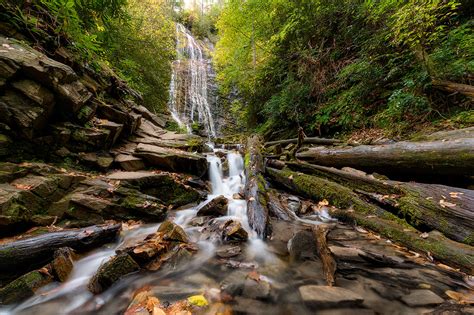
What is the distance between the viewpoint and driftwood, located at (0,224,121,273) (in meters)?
2.76

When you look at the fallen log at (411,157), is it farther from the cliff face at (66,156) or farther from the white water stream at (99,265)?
the cliff face at (66,156)

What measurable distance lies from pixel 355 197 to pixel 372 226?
33.5 inches

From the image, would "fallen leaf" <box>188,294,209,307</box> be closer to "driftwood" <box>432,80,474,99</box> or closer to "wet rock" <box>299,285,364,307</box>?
"wet rock" <box>299,285,364,307</box>

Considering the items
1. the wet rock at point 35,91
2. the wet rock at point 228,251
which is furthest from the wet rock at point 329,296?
the wet rock at point 35,91

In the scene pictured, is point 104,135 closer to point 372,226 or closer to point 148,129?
point 148,129

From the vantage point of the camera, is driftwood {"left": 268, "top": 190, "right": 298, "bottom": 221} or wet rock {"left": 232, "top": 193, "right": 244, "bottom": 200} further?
wet rock {"left": 232, "top": 193, "right": 244, "bottom": 200}

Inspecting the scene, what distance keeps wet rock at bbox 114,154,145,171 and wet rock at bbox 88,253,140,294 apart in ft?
10.8

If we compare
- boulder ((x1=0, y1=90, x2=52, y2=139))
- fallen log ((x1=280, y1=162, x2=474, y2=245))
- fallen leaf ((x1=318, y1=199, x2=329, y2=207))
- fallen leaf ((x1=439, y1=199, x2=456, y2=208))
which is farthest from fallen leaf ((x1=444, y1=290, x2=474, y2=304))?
boulder ((x1=0, y1=90, x2=52, y2=139))

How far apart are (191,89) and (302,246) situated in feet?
61.3

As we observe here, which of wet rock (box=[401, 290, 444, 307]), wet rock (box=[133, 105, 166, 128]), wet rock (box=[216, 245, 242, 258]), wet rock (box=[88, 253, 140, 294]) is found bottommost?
wet rock (box=[401, 290, 444, 307])

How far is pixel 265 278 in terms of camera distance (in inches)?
116

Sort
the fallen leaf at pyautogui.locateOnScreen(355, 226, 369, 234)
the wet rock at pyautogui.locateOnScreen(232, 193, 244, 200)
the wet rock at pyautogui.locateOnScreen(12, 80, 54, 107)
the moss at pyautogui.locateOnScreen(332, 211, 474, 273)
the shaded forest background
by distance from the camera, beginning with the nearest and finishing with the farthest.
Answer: the moss at pyautogui.locateOnScreen(332, 211, 474, 273), the fallen leaf at pyautogui.locateOnScreen(355, 226, 369, 234), the wet rock at pyautogui.locateOnScreen(12, 80, 54, 107), the shaded forest background, the wet rock at pyautogui.locateOnScreen(232, 193, 244, 200)

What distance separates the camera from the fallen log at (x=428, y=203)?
3.10m

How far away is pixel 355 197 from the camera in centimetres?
469
